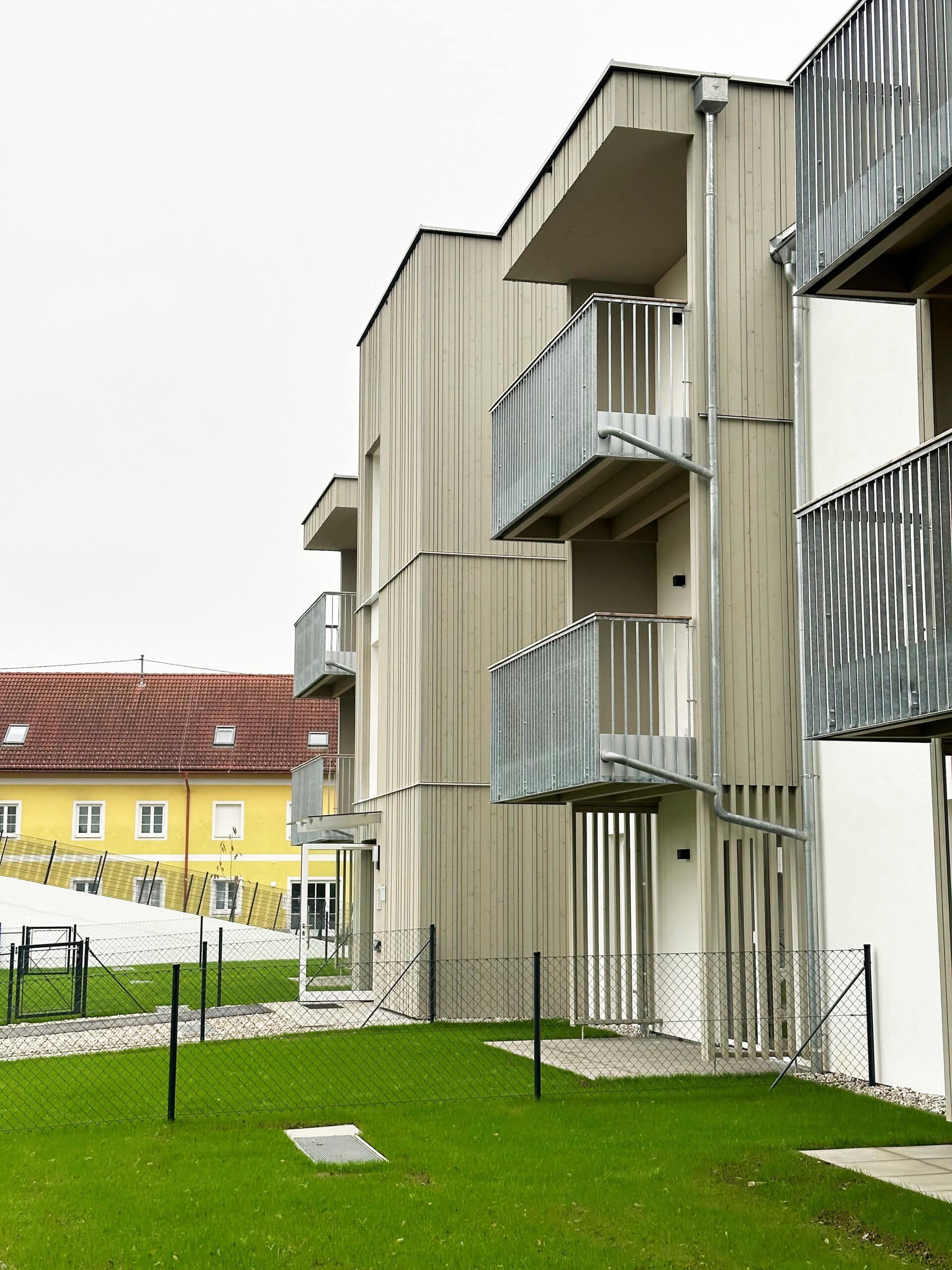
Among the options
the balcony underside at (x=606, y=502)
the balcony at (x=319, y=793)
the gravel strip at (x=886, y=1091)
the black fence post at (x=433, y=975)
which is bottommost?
the gravel strip at (x=886, y=1091)

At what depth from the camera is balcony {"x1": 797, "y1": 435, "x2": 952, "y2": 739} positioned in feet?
29.6

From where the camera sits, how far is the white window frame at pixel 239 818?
1937 inches

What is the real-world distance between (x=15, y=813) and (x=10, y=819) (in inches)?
9.9

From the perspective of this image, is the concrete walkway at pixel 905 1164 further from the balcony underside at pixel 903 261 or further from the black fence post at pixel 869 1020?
the balcony underside at pixel 903 261

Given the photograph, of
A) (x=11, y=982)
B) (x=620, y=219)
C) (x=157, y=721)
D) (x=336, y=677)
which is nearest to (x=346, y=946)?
(x=336, y=677)

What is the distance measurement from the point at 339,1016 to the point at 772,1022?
822 cm

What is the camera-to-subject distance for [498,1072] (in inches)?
554

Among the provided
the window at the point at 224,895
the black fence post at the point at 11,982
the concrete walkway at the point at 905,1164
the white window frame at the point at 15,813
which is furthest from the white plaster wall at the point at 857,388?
the white window frame at the point at 15,813

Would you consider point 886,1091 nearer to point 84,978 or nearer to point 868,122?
point 868,122

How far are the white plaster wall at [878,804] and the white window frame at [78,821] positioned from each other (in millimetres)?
37814

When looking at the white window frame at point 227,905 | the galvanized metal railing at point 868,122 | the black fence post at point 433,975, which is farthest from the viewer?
the white window frame at point 227,905

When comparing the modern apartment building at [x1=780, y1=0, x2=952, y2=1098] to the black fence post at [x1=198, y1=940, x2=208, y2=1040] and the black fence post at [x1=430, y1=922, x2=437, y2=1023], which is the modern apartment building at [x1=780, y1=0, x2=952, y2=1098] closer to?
the black fence post at [x1=198, y1=940, x2=208, y2=1040]

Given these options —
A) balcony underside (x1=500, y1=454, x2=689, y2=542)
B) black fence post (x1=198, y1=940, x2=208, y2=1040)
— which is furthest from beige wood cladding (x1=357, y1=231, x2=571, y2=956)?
black fence post (x1=198, y1=940, x2=208, y2=1040)

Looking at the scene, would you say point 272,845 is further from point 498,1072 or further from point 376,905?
point 498,1072
